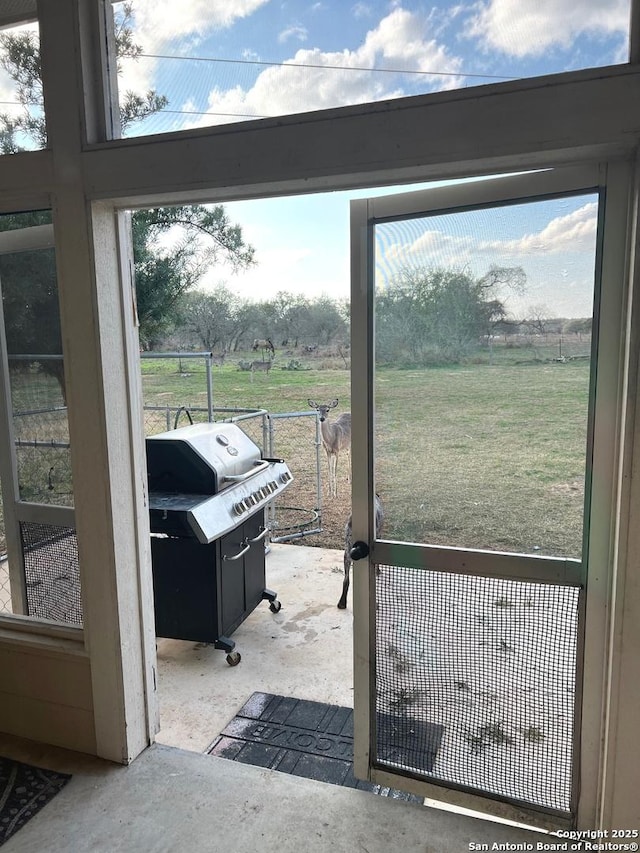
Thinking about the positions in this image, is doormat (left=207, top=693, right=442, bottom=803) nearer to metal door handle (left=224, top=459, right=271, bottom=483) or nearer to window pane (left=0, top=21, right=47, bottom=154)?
metal door handle (left=224, top=459, right=271, bottom=483)

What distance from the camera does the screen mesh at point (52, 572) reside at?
81.7 inches

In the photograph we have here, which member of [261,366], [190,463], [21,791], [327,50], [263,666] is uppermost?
[327,50]

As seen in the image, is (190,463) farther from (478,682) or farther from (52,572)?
(478,682)

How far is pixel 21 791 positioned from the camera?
1886mm

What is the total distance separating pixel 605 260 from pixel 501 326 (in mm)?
309

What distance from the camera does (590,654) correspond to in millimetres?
1565

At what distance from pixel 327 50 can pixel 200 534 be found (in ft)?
6.59

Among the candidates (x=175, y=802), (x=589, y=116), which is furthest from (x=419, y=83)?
(x=175, y=802)

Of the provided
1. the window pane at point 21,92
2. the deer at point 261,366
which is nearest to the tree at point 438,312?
the window pane at point 21,92

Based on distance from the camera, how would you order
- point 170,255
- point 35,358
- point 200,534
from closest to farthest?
point 35,358
point 200,534
point 170,255

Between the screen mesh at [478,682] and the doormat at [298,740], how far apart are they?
0.07 m

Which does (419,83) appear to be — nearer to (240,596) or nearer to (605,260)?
(605,260)

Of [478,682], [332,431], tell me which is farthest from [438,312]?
[332,431]

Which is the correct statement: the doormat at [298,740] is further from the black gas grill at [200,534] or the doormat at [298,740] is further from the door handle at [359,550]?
the door handle at [359,550]
